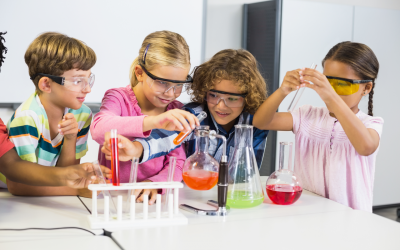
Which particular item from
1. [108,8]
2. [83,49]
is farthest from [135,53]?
[83,49]

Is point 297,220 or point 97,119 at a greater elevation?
point 97,119

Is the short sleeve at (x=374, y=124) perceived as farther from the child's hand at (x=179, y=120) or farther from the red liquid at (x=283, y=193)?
the child's hand at (x=179, y=120)

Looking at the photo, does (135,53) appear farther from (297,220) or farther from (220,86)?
(297,220)

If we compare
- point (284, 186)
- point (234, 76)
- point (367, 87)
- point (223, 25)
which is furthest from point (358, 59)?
point (223, 25)

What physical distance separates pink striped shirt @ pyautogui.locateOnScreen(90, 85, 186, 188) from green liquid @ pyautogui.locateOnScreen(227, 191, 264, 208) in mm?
329

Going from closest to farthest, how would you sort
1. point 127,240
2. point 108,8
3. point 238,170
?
point 127,240 < point 238,170 < point 108,8

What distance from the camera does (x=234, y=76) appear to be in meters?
1.66

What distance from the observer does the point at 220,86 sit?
1.66 meters

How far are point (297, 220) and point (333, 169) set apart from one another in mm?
513

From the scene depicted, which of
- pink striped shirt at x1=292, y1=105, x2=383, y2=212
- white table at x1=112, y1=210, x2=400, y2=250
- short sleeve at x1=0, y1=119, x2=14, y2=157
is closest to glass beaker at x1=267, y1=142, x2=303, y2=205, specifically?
white table at x1=112, y1=210, x2=400, y2=250

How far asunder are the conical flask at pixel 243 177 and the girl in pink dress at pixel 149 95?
0.28 metres

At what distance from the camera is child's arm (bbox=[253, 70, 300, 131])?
1588 millimetres

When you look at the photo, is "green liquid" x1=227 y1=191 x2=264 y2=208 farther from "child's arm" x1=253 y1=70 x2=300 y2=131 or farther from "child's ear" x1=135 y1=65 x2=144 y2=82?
"child's ear" x1=135 y1=65 x2=144 y2=82

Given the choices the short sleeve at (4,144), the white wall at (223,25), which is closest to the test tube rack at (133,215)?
the short sleeve at (4,144)
